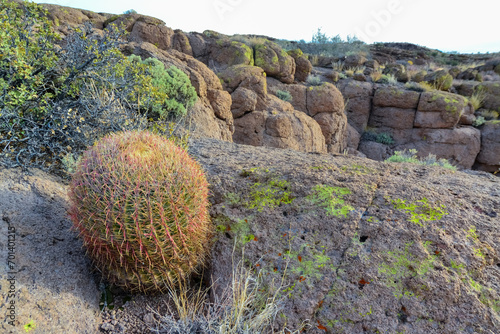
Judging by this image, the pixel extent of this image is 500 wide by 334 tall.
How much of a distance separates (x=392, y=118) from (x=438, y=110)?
1.88 meters

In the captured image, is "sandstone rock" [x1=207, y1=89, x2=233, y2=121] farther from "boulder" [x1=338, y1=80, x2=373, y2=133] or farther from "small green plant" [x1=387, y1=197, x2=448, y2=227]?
"boulder" [x1=338, y1=80, x2=373, y2=133]

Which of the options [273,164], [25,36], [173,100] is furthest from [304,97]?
[25,36]

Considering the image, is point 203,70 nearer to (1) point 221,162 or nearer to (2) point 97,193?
(1) point 221,162

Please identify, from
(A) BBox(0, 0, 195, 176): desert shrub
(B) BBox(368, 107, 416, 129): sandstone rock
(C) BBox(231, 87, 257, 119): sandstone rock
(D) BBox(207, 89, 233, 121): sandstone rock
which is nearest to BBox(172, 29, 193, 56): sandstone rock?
(C) BBox(231, 87, 257, 119): sandstone rock

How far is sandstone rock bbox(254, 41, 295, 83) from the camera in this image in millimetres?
12227

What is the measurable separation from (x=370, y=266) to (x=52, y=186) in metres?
3.13

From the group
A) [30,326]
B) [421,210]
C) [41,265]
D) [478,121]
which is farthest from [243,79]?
[478,121]

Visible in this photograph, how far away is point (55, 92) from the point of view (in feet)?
13.2

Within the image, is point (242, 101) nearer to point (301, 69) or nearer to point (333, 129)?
point (333, 129)

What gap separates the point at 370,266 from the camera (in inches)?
90.4

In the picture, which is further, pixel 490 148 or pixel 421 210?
pixel 490 148

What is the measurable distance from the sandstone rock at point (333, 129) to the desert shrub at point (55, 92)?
8.74 meters

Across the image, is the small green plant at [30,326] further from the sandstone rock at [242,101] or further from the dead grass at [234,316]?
the sandstone rock at [242,101]

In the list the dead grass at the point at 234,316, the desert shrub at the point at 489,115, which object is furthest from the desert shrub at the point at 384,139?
the dead grass at the point at 234,316
